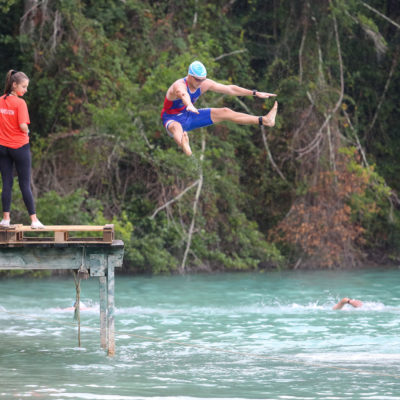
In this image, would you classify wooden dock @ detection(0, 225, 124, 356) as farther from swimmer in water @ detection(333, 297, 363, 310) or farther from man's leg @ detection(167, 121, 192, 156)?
swimmer in water @ detection(333, 297, 363, 310)

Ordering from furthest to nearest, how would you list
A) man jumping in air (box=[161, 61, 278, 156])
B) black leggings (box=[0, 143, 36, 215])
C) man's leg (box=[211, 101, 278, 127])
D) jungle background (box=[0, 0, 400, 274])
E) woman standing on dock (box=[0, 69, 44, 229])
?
1. jungle background (box=[0, 0, 400, 274])
2. man's leg (box=[211, 101, 278, 127])
3. man jumping in air (box=[161, 61, 278, 156])
4. black leggings (box=[0, 143, 36, 215])
5. woman standing on dock (box=[0, 69, 44, 229])

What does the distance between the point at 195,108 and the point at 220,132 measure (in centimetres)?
1347

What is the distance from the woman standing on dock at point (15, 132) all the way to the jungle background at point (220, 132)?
9.45 metres

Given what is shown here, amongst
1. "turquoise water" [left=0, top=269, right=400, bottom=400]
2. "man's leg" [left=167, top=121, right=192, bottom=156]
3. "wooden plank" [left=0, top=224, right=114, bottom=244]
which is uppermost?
"man's leg" [left=167, top=121, right=192, bottom=156]

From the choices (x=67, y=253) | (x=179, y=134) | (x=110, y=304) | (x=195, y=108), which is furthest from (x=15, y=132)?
(x=110, y=304)

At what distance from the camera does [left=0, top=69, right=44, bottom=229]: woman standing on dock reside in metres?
11.6

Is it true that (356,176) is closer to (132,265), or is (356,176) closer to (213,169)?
(213,169)

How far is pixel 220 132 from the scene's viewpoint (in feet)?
82.8

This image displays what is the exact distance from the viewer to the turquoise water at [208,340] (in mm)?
10680

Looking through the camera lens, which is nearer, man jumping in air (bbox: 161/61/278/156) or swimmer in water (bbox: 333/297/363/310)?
man jumping in air (bbox: 161/61/278/156)

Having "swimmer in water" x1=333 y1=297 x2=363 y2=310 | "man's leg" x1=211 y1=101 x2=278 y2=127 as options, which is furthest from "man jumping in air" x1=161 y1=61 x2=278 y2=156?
"swimmer in water" x1=333 y1=297 x2=363 y2=310

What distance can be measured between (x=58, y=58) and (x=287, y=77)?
6.49m

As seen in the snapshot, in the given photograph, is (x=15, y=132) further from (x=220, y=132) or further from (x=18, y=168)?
(x=220, y=132)

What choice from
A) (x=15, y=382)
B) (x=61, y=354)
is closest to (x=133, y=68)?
(x=61, y=354)
